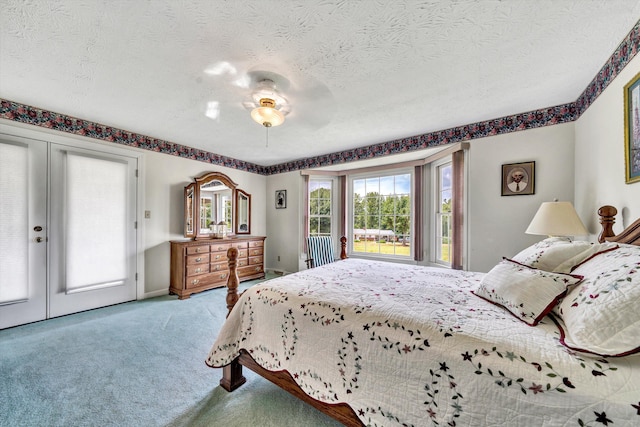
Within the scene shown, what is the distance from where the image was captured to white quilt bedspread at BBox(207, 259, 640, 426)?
74 centimetres

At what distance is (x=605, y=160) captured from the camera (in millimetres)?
1846

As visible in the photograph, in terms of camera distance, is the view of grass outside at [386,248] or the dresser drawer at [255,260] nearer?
the view of grass outside at [386,248]

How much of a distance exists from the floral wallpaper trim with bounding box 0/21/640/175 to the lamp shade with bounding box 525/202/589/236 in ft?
3.09

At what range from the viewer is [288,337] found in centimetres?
140

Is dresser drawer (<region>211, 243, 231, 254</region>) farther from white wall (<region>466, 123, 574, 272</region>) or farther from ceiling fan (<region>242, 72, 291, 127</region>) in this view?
white wall (<region>466, 123, 574, 272</region>)

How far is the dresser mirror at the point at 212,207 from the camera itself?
Answer: 389 centimetres

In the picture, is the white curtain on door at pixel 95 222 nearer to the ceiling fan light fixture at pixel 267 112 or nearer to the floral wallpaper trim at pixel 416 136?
the floral wallpaper trim at pixel 416 136

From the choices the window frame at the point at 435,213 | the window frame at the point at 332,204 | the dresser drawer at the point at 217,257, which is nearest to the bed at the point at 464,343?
the window frame at the point at 435,213

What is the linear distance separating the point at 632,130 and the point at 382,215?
2.91 m

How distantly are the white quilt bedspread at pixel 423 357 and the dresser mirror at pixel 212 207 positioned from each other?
2731mm

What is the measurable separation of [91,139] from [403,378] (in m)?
4.11

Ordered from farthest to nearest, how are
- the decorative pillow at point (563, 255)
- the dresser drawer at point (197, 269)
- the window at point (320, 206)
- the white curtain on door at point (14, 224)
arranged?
1. the window at point (320, 206)
2. the dresser drawer at point (197, 269)
3. the white curtain on door at point (14, 224)
4. the decorative pillow at point (563, 255)

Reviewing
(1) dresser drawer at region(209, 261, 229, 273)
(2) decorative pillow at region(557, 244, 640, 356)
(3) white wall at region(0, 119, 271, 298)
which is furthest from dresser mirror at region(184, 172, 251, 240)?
(2) decorative pillow at region(557, 244, 640, 356)

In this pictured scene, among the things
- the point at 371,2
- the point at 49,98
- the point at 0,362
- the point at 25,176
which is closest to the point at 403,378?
the point at 371,2
